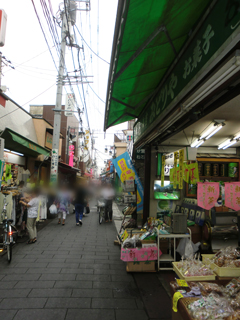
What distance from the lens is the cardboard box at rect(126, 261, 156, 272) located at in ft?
18.2

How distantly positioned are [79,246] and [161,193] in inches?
136

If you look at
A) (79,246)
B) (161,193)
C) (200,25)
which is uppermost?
(200,25)

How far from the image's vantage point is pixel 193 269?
3.52m

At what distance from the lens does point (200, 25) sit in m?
2.89

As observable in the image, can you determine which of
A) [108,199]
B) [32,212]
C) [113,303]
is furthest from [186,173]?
[108,199]

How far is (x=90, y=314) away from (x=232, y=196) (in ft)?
13.0

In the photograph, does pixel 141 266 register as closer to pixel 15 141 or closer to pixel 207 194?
pixel 207 194

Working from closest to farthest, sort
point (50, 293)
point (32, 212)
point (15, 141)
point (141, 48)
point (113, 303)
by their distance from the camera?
point (141, 48) < point (113, 303) < point (50, 293) < point (32, 212) < point (15, 141)

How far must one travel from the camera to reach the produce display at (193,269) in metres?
3.44

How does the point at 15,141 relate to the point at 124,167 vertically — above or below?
above

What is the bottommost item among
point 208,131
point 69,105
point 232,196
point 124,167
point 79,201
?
point 79,201

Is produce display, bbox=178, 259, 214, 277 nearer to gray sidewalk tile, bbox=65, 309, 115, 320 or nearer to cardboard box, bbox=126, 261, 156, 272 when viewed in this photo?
gray sidewalk tile, bbox=65, 309, 115, 320

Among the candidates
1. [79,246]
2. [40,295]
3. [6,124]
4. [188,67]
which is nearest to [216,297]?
[188,67]

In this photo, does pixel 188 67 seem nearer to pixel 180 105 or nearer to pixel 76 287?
pixel 180 105
